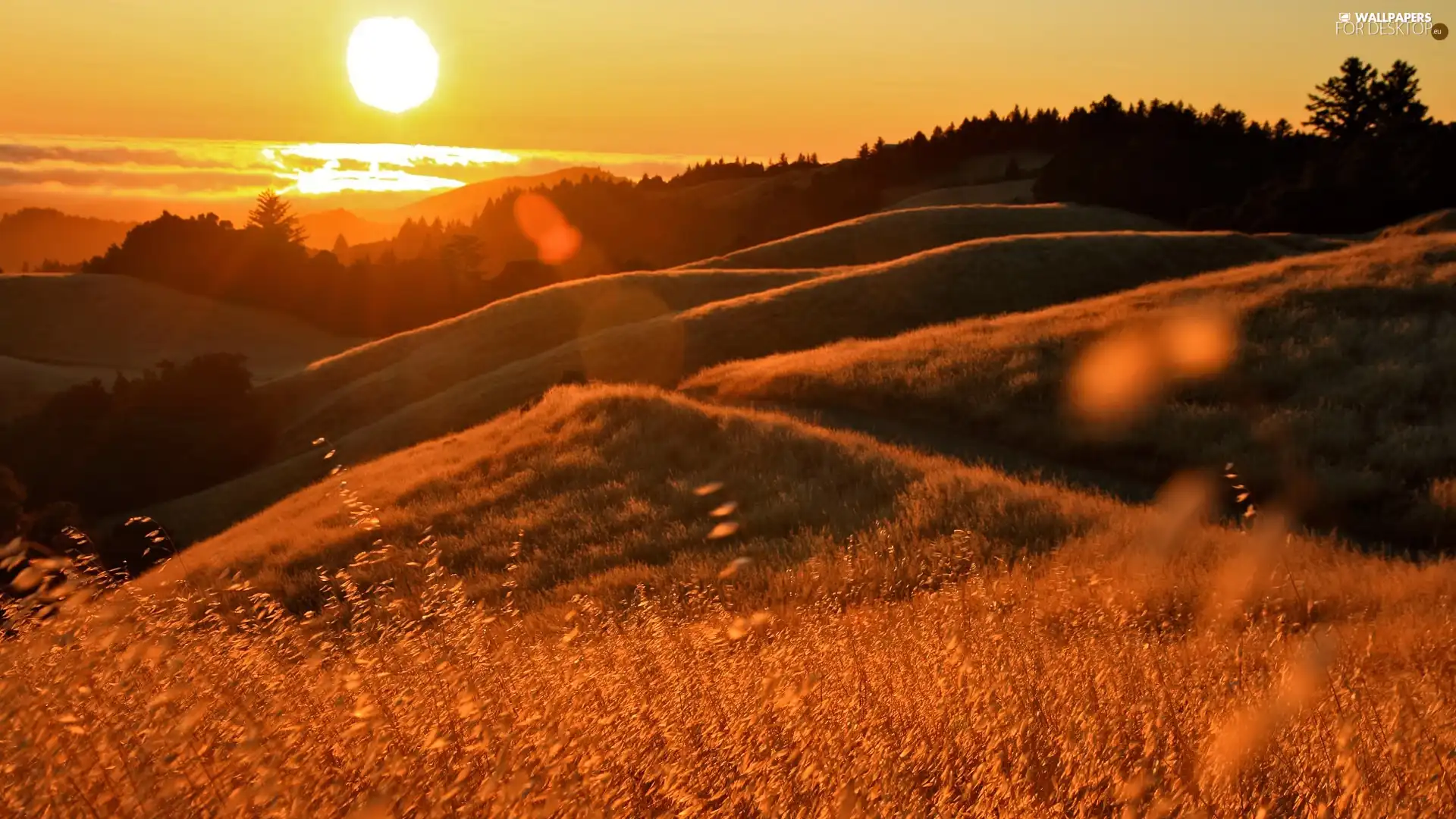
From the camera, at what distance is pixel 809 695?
4938mm

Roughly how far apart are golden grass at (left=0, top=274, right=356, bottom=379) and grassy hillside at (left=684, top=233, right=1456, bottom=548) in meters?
50.2

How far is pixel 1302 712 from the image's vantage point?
480 cm

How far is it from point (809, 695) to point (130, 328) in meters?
82.6

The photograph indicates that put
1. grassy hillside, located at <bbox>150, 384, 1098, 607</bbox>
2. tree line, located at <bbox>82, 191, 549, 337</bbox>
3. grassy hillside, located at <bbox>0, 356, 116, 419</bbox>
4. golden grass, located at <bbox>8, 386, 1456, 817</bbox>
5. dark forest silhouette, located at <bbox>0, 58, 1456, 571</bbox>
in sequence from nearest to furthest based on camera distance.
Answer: golden grass, located at <bbox>8, 386, 1456, 817</bbox> → grassy hillside, located at <bbox>150, 384, 1098, 607</bbox> → dark forest silhouette, located at <bbox>0, 58, 1456, 571</bbox> → grassy hillside, located at <bbox>0, 356, 116, 419</bbox> → tree line, located at <bbox>82, 191, 549, 337</bbox>

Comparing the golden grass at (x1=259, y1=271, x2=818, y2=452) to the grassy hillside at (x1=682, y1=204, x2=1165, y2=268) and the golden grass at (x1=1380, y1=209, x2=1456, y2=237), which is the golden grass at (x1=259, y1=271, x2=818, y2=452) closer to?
the grassy hillside at (x1=682, y1=204, x2=1165, y2=268)

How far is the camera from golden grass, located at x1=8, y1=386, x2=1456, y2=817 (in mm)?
3488

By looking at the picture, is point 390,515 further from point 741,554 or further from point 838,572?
point 838,572

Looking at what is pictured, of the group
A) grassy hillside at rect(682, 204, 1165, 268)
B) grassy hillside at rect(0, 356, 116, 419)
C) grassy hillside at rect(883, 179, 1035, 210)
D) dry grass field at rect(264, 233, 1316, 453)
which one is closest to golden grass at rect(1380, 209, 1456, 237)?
dry grass field at rect(264, 233, 1316, 453)

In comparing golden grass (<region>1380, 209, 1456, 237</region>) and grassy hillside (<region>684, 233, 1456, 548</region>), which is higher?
grassy hillside (<region>684, 233, 1456, 548</region>)

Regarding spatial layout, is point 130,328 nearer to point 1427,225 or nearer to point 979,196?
point 979,196

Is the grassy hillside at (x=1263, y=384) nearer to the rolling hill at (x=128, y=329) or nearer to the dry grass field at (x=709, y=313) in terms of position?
the dry grass field at (x=709, y=313)

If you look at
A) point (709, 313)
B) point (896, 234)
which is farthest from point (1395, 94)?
point (709, 313)

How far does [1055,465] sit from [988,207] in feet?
178

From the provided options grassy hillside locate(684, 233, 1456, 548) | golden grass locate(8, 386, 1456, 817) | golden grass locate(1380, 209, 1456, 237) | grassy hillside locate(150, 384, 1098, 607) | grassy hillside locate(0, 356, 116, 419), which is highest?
golden grass locate(8, 386, 1456, 817)
